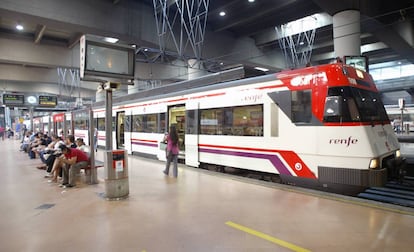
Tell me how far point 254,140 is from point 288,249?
3408 millimetres

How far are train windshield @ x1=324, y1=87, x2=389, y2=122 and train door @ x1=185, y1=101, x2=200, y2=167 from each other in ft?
13.2

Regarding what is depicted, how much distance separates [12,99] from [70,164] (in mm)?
17331

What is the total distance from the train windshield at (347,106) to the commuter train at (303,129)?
0.02 metres

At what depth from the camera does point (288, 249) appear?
310 centimetres

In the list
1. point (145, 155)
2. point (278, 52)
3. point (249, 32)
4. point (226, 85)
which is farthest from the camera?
point (278, 52)

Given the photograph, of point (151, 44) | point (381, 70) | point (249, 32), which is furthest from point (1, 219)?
point (381, 70)

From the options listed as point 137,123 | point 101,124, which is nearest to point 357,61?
point 137,123

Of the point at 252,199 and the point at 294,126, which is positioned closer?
the point at 252,199

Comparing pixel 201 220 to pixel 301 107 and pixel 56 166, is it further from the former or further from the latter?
pixel 56 166

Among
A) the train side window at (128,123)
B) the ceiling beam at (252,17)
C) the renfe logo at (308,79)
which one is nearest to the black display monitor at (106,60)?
the renfe logo at (308,79)

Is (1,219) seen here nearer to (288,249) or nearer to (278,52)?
(288,249)

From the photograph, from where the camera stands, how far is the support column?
948cm

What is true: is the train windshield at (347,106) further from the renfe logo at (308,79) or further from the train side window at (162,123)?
the train side window at (162,123)

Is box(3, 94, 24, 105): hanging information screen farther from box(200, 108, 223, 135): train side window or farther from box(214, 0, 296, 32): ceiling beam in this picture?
box(200, 108, 223, 135): train side window
